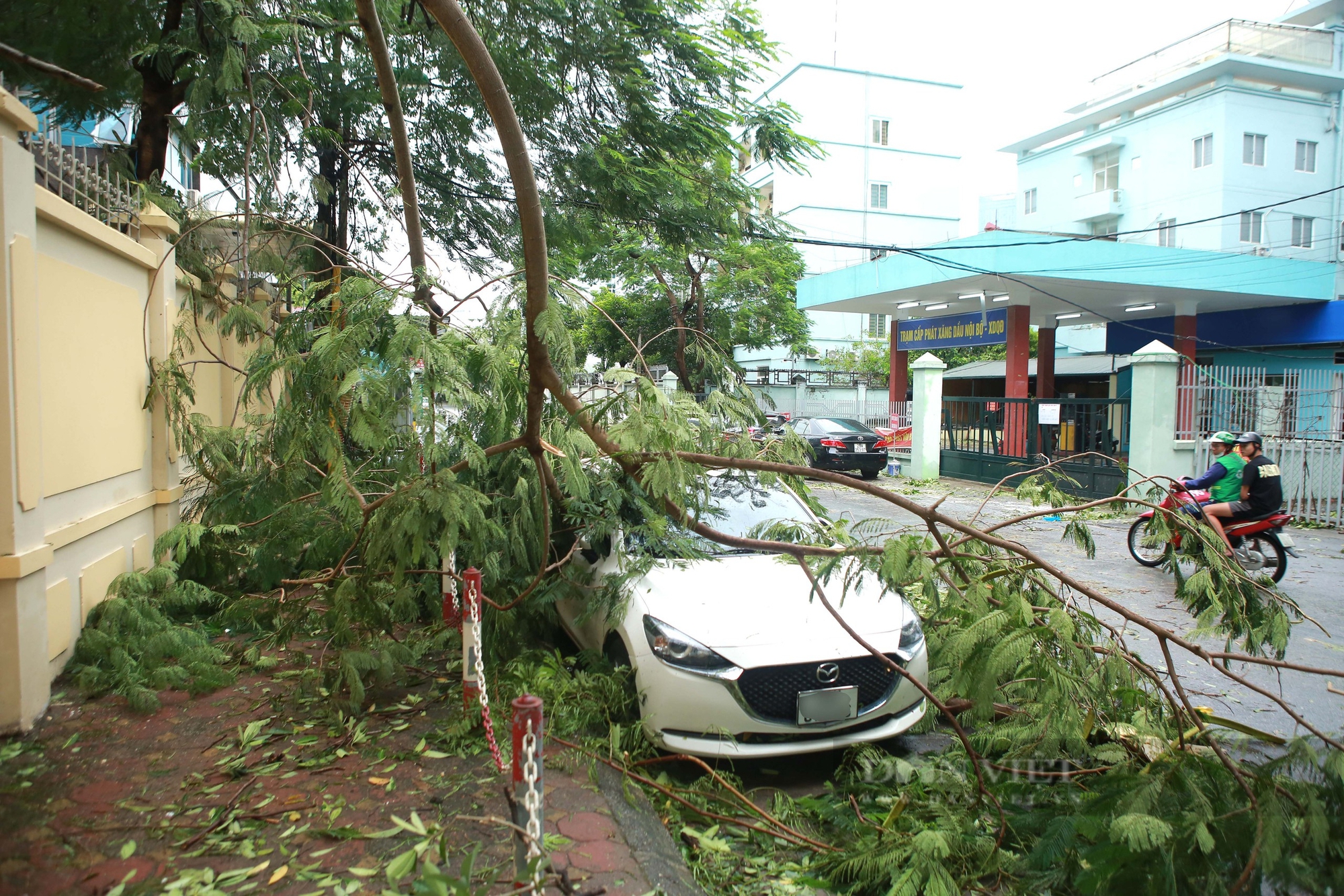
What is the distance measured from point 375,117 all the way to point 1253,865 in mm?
10524

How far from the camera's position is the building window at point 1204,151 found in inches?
1015

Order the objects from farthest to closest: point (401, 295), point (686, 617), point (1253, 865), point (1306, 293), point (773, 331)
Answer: point (773, 331)
point (1306, 293)
point (686, 617)
point (401, 295)
point (1253, 865)

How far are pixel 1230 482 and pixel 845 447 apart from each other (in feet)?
32.6

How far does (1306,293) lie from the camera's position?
19.1 meters

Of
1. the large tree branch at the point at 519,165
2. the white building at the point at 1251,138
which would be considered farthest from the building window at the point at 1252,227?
the large tree branch at the point at 519,165

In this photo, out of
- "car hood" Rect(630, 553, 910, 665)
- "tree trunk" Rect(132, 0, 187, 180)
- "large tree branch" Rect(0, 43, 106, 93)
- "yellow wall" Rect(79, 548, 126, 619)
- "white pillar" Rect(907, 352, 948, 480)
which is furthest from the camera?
"white pillar" Rect(907, 352, 948, 480)

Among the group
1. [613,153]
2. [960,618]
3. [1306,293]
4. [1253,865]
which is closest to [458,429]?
[960,618]

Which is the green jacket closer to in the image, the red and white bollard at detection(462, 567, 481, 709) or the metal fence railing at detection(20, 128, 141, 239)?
the red and white bollard at detection(462, 567, 481, 709)

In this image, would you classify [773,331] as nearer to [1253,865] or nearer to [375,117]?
[375,117]

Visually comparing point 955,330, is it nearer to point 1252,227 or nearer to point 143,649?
point 1252,227

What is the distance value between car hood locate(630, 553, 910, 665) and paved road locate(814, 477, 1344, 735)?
0.61m

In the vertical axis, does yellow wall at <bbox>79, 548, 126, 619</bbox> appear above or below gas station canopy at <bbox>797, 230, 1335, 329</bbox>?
below

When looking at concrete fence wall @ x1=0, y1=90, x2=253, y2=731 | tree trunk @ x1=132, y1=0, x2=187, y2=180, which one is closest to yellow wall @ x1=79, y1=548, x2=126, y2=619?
concrete fence wall @ x1=0, y1=90, x2=253, y2=731

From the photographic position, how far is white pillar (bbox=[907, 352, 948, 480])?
712 inches
